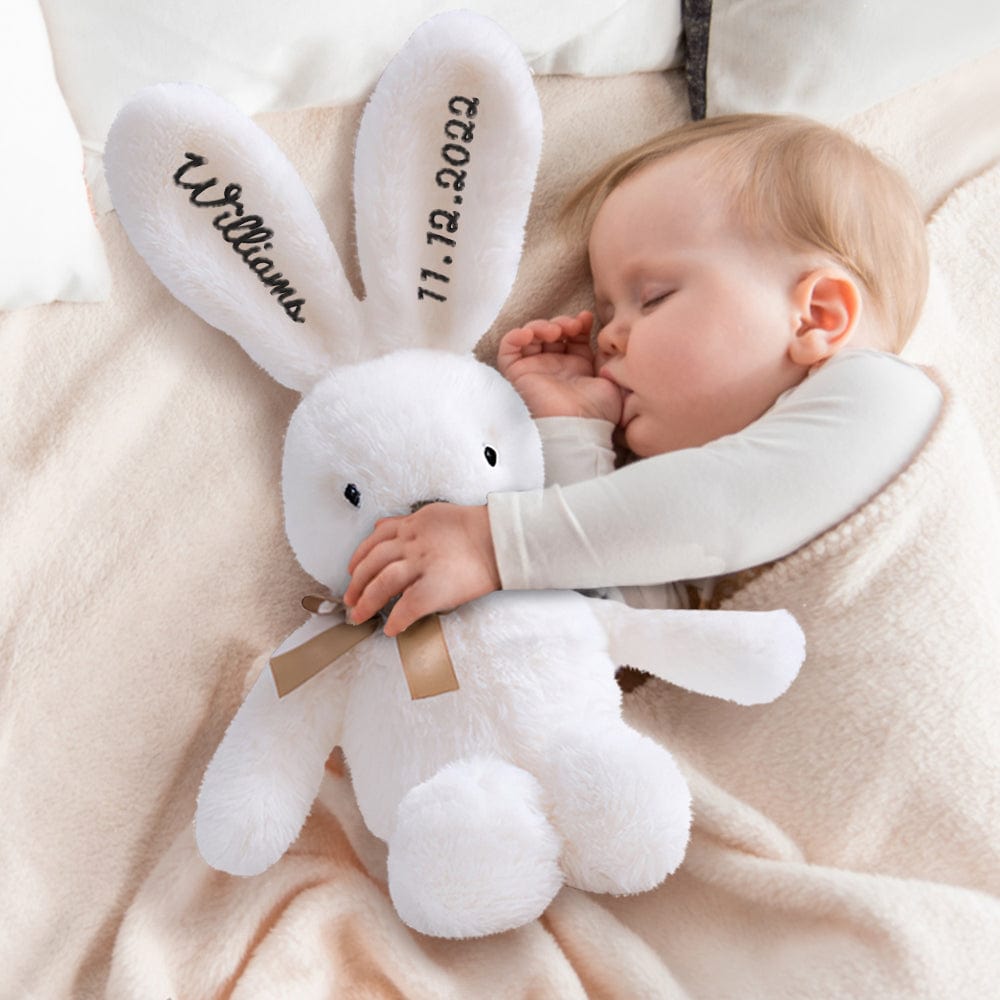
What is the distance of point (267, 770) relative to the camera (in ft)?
2.86

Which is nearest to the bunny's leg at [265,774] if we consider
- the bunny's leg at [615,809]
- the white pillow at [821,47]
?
the bunny's leg at [615,809]

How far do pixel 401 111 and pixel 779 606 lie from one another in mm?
530

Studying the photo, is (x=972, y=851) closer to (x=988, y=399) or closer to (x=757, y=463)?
(x=757, y=463)

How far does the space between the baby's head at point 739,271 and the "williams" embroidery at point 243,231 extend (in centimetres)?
31

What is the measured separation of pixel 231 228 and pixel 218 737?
44cm

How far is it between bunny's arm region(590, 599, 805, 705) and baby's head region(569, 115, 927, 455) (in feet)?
0.69

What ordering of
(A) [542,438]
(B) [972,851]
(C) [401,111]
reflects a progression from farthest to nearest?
(A) [542,438] < (C) [401,111] < (B) [972,851]

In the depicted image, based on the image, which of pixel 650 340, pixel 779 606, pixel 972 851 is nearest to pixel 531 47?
pixel 650 340

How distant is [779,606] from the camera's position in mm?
941

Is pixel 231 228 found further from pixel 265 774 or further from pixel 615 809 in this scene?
pixel 615 809

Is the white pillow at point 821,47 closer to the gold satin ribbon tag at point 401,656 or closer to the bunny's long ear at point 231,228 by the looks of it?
the bunny's long ear at point 231,228

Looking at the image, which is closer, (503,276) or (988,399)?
(503,276)

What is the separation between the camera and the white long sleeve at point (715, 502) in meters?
0.89

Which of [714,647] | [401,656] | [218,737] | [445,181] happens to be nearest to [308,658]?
[401,656]
